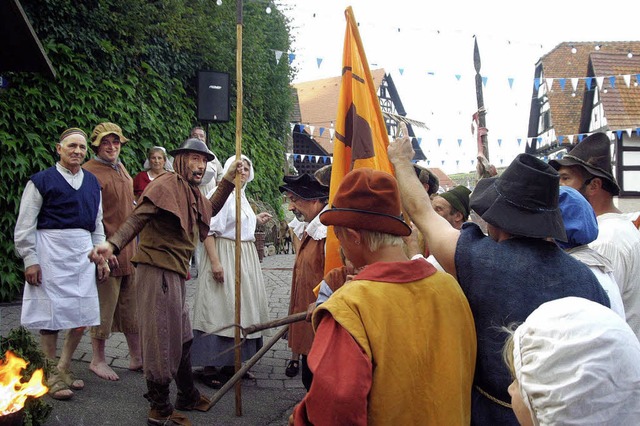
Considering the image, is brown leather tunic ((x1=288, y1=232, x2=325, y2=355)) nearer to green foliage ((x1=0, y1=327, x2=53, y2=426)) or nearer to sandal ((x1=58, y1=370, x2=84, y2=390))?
sandal ((x1=58, y1=370, x2=84, y2=390))

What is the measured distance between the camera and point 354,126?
3.38 meters

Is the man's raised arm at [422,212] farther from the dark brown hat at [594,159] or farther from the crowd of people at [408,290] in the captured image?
the dark brown hat at [594,159]

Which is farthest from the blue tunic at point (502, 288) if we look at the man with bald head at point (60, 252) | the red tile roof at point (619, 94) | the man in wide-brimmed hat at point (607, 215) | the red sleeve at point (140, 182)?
the red tile roof at point (619, 94)

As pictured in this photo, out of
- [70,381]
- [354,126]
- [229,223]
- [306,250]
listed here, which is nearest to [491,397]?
[354,126]

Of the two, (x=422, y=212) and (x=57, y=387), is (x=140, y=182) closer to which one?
(x=57, y=387)

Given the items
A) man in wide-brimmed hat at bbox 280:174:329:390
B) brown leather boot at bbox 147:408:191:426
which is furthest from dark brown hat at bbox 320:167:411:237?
man in wide-brimmed hat at bbox 280:174:329:390

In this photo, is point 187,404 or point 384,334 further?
point 187,404

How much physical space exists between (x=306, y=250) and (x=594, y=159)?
8.19 feet

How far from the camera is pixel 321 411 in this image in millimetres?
1708

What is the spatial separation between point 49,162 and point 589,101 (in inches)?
894

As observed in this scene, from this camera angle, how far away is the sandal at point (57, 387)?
425 cm

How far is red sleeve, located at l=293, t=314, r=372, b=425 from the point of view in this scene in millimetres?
1677

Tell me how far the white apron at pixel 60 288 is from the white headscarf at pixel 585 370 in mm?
4173

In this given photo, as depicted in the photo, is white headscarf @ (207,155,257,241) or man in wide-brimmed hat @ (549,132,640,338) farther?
white headscarf @ (207,155,257,241)
